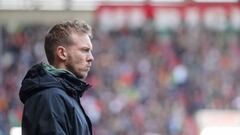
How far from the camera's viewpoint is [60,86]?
2.34 metres

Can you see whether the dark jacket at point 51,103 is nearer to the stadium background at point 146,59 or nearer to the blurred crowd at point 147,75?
the blurred crowd at point 147,75

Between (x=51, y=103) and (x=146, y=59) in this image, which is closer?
(x=51, y=103)

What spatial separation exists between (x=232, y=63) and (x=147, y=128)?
2659 millimetres

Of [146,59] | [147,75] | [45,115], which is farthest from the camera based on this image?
[146,59]

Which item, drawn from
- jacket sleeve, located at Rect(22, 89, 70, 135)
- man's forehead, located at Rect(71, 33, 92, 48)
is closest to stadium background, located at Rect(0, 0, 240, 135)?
man's forehead, located at Rect(71, 33, 92, 48)

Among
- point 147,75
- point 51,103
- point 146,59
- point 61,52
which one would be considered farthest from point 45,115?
point 146,59

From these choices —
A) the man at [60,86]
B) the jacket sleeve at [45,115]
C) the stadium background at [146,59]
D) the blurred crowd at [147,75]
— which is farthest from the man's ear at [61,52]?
the stadium background at [146,59]

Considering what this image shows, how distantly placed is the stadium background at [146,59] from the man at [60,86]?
11229 millimetres

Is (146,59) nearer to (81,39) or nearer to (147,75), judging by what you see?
Answer: (147,75)

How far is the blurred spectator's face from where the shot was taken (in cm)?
240

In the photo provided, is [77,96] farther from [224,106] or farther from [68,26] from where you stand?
[224,106]

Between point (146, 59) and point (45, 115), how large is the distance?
43.5 ft

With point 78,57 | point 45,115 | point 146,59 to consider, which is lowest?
point 45,115

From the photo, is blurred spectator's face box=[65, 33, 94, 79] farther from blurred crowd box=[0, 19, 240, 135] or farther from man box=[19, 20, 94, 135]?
blurred crowd box=[0, 19, 240, 135]
